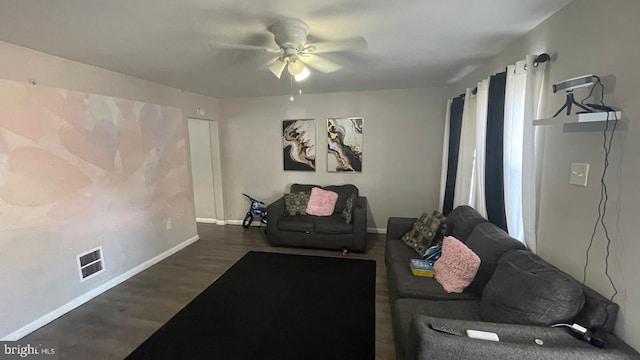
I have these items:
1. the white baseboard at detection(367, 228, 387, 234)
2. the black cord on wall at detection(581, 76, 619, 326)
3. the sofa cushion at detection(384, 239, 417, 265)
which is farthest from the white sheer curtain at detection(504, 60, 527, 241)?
the white baseboard at detection(367, 228, 387, 234)

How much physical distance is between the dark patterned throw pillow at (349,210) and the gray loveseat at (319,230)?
4 centimetres

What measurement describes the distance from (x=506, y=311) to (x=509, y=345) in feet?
1.33

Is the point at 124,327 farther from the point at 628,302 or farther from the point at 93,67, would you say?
the point at 628,302

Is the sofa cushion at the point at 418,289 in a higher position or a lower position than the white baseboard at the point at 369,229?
higher

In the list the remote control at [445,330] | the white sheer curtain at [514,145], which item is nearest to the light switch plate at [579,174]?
the white sheer curtain at [514,145]

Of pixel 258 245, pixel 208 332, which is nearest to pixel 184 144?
pixel 258 245

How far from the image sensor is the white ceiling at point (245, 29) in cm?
160

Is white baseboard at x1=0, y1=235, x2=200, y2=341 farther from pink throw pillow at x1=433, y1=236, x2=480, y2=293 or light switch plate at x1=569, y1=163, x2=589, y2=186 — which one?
light switch plate at x1=569, y1=163, x2=589, y2=186

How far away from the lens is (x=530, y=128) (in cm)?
183

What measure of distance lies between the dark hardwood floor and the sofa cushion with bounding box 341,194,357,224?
0.51m

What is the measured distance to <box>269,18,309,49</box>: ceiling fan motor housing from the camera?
1.78 m

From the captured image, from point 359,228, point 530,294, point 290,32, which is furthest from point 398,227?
point 290,32

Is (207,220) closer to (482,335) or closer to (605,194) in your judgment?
(482,335)

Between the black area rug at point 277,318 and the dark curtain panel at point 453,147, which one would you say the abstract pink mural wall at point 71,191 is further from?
the dark curtain panel at point 453,147
